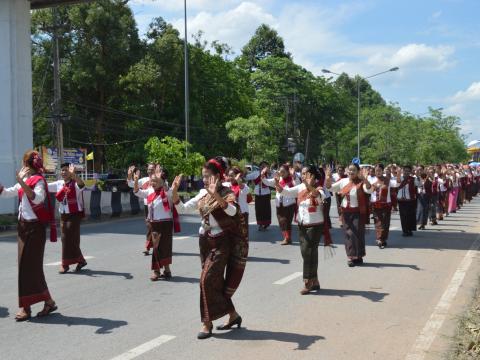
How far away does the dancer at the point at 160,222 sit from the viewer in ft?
30.6

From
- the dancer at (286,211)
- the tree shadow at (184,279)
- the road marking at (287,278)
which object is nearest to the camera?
the road marking at (287,278)

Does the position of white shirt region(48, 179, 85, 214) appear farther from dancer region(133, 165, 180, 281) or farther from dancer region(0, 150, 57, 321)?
dancer region(0, 150, 57, 321)

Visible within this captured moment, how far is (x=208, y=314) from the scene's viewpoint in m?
6.09

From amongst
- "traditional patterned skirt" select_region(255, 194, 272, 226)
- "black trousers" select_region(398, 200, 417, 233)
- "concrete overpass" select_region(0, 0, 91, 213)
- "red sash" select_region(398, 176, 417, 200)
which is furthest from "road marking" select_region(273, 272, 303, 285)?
"concrete overpass" select_region(0, 0, 91, 213)

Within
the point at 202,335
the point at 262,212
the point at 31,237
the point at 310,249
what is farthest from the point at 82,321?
the point at 262,212

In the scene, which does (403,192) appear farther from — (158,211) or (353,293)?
(158,211)

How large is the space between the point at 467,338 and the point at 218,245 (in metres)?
2.62

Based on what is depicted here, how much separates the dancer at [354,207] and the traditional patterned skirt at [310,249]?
2.25 meters

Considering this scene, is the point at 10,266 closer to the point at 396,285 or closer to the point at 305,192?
the point at 305,192

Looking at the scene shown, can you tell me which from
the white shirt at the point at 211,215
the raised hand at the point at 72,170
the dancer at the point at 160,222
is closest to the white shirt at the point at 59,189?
the raised hand at the point at 72,170

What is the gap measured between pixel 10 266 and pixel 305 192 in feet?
18.5

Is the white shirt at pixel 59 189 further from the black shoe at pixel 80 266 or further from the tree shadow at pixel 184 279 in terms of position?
the tree shadow at pixel 184 279

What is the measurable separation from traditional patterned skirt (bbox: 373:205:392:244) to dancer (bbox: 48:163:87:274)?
6.40 metres

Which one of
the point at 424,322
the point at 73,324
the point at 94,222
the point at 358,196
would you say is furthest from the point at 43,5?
the point at 424,322
